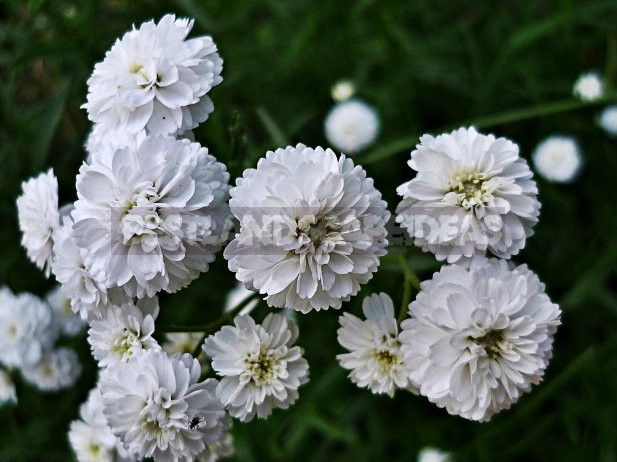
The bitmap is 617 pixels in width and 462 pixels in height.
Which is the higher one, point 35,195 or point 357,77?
point 35,195

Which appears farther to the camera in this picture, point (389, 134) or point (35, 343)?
point (389, 134)

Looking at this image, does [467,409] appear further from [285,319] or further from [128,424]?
[128,424]

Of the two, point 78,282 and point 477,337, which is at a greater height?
point 78,282

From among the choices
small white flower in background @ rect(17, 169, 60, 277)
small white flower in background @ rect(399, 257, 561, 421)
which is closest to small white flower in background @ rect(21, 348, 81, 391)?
small white flower in background @ rect(17, 169, 60, 277)

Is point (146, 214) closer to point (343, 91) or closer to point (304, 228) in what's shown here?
point (304, 228)

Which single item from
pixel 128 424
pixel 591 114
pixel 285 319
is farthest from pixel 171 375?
pixel 591 114

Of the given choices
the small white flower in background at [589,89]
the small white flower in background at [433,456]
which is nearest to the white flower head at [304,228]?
the small white flower in background at [433,456]

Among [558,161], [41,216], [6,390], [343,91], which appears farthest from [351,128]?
[6,390]

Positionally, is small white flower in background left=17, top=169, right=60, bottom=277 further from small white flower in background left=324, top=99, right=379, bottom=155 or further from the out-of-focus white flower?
the out-of-focus white flower
